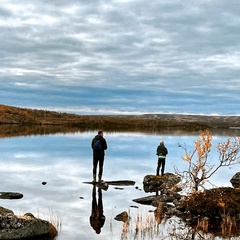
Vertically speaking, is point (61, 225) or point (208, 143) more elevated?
point (208, 143)

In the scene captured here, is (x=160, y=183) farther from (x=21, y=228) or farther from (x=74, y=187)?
(x=21, y=228)

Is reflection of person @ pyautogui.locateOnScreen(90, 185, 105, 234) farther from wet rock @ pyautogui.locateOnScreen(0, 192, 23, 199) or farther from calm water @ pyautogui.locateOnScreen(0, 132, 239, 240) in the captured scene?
wet rock @ pyautogui.locateOnScreen(0, 192, 23, 199)

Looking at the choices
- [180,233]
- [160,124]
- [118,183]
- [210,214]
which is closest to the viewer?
[180,233]

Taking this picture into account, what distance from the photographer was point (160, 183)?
84.8 ft

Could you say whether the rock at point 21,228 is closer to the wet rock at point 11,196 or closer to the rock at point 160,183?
the wet rock at point 11,196

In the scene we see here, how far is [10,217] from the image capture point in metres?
14.0

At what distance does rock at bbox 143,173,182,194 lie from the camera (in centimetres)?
2469

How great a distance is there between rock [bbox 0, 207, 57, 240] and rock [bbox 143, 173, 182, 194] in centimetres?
1092

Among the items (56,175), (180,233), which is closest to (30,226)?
(180,233)

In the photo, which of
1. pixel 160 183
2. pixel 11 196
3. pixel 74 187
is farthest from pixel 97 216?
pixel 160 183

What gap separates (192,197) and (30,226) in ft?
25.0

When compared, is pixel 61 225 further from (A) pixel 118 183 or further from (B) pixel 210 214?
(A) pixel 118 183

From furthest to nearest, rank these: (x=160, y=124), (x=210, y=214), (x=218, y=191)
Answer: (x=160, y=124), (x=218, y=191), (x=210, y=214)

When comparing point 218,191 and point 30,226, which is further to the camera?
point 218,191
